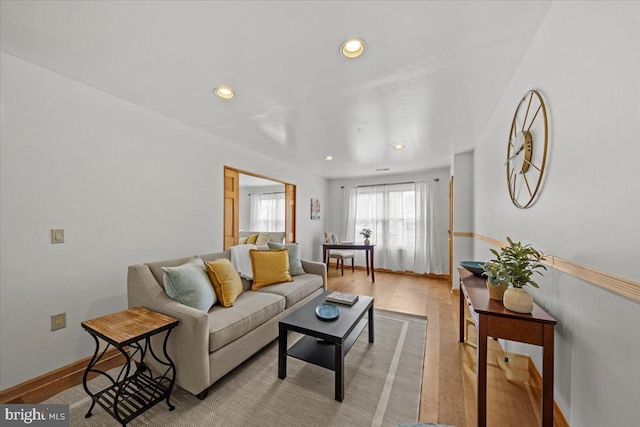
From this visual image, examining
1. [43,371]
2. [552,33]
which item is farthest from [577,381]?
[43,371]

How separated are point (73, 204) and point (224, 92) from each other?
4.93 feet

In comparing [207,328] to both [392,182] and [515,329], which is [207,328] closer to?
[515,329]

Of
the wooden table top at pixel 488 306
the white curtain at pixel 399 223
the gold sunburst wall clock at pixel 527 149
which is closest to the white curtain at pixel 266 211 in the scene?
the white curtain at pixel 399 223

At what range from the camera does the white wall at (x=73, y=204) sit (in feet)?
5.28

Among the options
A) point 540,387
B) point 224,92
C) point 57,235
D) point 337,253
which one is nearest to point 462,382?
point 540,387

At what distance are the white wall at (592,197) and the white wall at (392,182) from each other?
3765 mm

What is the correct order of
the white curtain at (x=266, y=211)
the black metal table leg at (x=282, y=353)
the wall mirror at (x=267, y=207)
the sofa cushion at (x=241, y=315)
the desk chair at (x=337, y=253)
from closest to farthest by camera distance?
the sofa cushion at (x=241, y=315), the black metal table leg at (x=282, y=353), the wall mirror at (x=267, y=207), the white curtain at (x=266, y=211), the desk chair at (x=337, y=253)

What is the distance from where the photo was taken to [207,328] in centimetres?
158

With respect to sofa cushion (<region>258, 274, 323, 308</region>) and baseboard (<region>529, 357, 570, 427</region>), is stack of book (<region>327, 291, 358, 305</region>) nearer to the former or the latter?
sofa cushion (<region>258, 274, 323, 308</region>)

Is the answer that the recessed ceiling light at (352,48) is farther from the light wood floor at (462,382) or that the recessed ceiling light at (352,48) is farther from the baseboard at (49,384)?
the baseboard at (49,384)

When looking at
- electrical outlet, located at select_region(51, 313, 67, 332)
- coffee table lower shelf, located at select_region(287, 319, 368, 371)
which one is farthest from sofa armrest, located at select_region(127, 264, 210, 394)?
electrical outlet, located at select_region(51, 313, 67, 332)

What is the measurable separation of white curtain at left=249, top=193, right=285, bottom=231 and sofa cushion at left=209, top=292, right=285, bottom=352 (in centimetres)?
269

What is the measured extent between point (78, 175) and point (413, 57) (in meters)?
2.70

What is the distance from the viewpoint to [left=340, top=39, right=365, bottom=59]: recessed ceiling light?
1.43 meters
